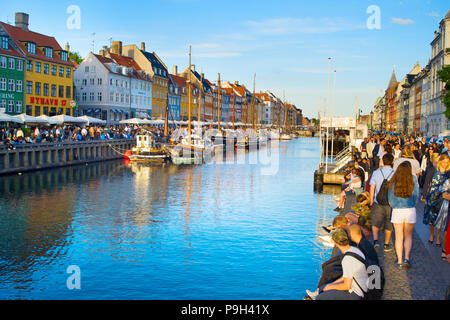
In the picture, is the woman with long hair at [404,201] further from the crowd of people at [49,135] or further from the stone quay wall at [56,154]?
the crowd of people at [49,135]

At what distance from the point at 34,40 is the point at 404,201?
2547 inches

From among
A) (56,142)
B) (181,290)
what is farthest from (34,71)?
(181,290)

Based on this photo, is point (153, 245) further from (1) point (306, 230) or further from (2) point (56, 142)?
(2) point (56, 142)

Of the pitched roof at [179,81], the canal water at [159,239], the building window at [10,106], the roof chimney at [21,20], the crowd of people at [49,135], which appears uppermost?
the roof chimney at [21,20]

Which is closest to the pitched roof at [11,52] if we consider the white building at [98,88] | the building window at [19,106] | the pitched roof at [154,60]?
the building window at [19,106]

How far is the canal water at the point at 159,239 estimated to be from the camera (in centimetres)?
1302

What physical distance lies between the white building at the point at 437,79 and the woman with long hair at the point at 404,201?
56.6 m

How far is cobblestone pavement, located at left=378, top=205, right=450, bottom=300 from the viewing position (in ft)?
28.6

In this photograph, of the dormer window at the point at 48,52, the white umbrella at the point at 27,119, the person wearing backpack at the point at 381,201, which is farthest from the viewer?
the dormer window at the point at 48,52

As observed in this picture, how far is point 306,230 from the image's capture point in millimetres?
19797

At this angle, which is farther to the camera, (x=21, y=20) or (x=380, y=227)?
(x=21, y=20)

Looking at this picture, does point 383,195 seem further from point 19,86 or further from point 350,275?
point 19,86

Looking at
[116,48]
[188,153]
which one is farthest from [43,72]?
[116,48]

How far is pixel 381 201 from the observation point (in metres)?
11.5
